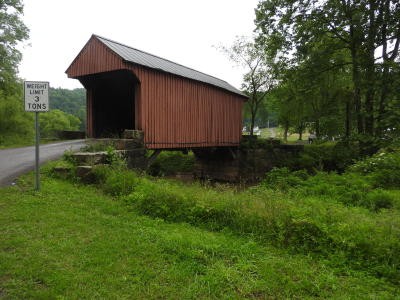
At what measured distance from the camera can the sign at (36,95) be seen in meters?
5.49

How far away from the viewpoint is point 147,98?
405 inches


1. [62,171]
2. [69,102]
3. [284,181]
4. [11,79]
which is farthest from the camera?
[69,102]

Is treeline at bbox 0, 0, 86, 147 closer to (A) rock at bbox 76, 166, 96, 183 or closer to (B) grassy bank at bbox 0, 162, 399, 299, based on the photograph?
(A) rock at bbox 76, 166, 96, 183

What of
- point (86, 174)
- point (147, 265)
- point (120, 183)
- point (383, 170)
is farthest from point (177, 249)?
point (383, 170)

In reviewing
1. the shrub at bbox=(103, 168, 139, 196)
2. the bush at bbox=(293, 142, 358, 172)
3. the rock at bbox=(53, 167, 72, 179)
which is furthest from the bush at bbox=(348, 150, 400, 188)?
the rock at bbox=(53, 167, 72, 179)

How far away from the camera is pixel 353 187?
777cm

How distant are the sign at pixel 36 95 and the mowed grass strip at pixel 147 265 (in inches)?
86.9

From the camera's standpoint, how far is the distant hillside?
6383 cm

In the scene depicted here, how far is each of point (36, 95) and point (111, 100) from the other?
24.8 feet

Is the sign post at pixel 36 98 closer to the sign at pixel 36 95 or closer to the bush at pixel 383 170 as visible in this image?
the sign at pixel 36 95

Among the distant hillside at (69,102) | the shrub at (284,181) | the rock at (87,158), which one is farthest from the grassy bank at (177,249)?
the distant hillside at (69,102)

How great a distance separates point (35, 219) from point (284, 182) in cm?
765

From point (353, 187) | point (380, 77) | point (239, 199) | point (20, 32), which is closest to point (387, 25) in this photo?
point (380, 77)

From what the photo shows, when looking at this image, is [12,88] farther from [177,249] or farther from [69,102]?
[69,102]
